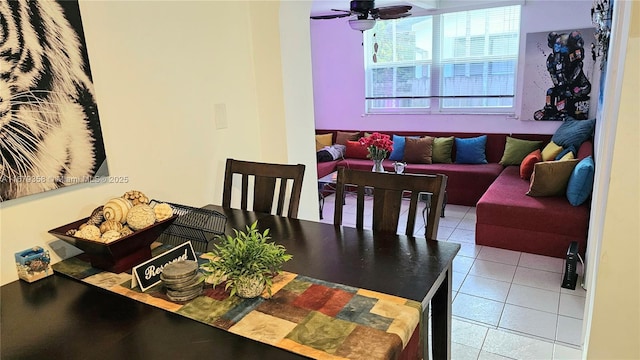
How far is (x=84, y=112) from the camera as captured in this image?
59.4 inches

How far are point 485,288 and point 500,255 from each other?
25.2 inches

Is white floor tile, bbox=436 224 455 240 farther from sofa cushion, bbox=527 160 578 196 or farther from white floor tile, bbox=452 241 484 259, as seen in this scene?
sofa cushion, bbox=527 160 578 196

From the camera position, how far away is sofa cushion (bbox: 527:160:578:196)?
132 inches

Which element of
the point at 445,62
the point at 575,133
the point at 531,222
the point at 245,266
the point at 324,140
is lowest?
the point at 531,222

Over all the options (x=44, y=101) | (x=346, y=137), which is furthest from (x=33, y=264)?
(x=346, y=137)

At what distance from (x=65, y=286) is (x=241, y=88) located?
1362 mm

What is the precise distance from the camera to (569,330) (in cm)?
231

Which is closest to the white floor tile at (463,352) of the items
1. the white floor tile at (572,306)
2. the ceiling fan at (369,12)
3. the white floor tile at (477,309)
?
the white floor tile at (477,309)

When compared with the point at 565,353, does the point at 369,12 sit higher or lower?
higher

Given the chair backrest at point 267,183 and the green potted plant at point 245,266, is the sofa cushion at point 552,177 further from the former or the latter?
the green potted plant at point 245,266

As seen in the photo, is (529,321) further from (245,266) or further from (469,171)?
(469,171)

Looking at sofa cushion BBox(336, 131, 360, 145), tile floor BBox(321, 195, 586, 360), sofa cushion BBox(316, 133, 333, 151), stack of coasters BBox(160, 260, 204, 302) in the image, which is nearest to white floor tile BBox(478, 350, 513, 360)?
A: tile floor BBox(321, 195, 586, 360)

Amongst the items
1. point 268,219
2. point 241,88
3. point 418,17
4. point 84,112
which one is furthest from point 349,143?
point 84,112

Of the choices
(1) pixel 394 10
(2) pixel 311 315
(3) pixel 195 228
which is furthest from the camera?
(1) pixel 394 10
